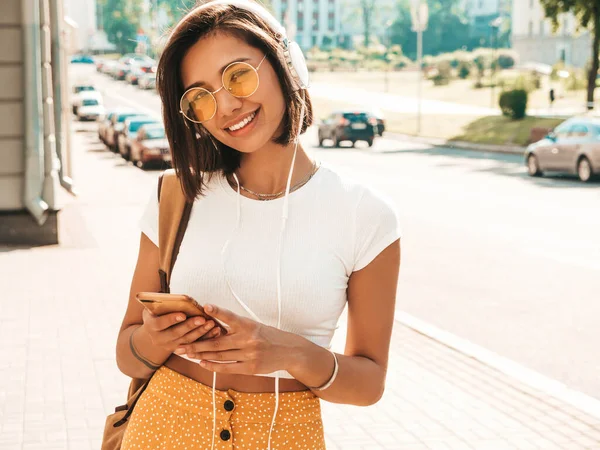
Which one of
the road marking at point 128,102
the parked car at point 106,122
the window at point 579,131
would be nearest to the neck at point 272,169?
the window at point 579,131

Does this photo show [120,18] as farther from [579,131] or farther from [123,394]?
[123,394]

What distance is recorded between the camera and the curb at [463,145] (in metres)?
35.4

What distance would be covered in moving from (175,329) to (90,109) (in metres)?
57.9

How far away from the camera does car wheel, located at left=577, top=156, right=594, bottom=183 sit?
2362 centimetres

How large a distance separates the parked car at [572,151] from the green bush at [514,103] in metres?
16.6

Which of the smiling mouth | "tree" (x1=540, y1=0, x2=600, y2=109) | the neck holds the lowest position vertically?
the neck

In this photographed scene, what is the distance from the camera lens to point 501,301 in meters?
10.5

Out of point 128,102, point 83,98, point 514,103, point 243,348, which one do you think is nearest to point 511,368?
point 243,348

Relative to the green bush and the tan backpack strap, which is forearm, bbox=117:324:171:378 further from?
the green bush

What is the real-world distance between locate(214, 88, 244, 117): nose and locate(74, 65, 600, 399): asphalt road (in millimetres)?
5449

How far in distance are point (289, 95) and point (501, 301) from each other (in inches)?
328

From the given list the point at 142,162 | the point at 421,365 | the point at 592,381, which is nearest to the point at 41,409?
the point at 421,365

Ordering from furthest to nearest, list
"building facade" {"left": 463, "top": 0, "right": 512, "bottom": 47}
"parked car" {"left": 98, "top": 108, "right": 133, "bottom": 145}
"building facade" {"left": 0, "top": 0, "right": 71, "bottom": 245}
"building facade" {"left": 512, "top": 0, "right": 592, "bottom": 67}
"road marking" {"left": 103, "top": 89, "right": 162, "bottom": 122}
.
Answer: "building facade" {"left": 463, "top": 0, "right": 512, "bottom": 47} → "building facade" {"left": 512, "top": 0, "right": 592, "bottom": 67} → "road marking" {"left": 103, "top": 89, "right": 162, "bottom": 122} → "parked car" {"left": 98, "top": 108, "right": 133, "bottom": 145} → "building facade" {"left": 0, "top": 0, "right": 71, "bottom": 245}

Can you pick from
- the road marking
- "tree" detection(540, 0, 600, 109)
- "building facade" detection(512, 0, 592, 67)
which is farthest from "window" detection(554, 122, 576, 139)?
"building facade" detection(512, 0, 592, 67)
